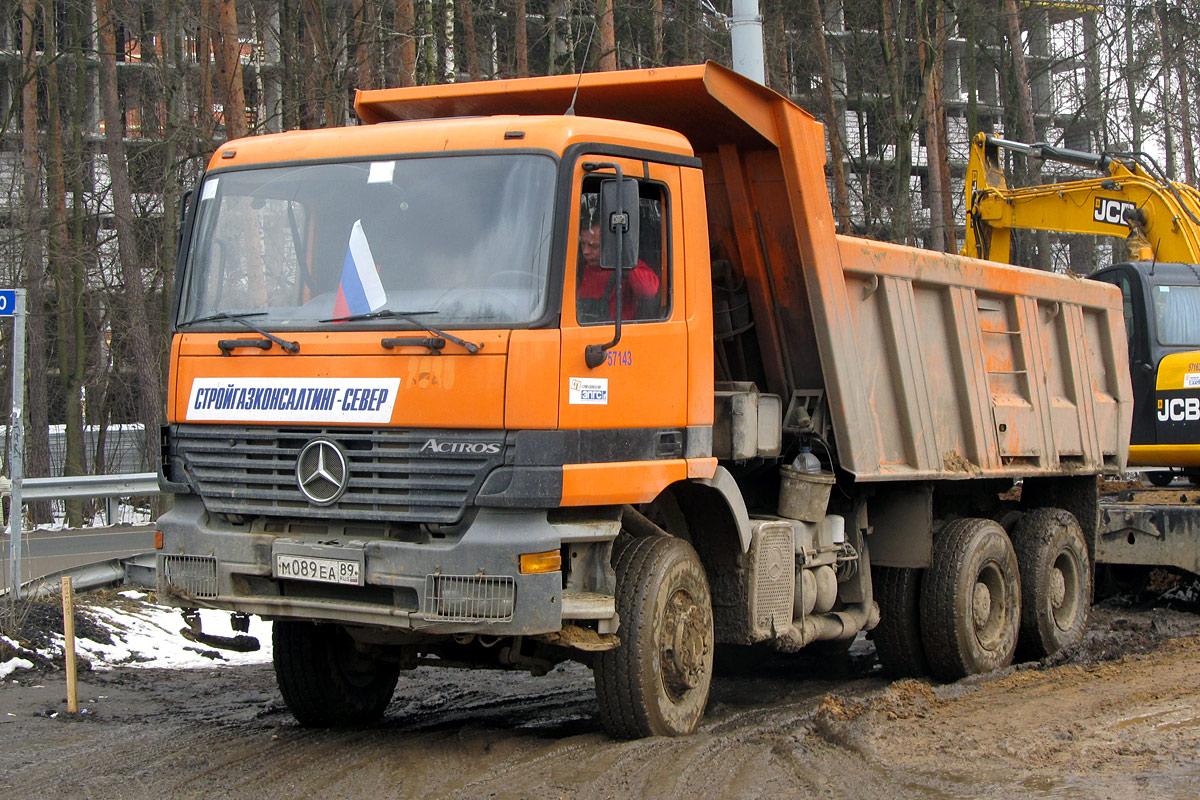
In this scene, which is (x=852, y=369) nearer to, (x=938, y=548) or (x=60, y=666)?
(x=938, y=548)

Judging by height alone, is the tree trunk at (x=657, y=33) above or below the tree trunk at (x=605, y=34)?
above

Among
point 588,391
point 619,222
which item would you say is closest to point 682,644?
point 588,391

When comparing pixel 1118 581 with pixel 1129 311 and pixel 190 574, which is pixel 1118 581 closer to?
pixel 1129 311

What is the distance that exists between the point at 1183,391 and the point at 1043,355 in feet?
8.92

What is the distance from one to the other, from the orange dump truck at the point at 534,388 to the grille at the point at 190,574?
0.02 metres

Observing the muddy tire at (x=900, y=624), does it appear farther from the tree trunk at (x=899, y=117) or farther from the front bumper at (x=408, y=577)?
the tree trunk at (x=899, y=117)

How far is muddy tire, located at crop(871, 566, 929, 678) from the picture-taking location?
859 cm

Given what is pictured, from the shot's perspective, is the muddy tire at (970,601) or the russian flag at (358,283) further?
the muddy tire at (970,601)

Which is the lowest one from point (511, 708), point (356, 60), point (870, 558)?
point (511, 708)

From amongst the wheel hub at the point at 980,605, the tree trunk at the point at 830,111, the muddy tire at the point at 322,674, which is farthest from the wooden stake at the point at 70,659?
the tree trunk at the point at 830,111

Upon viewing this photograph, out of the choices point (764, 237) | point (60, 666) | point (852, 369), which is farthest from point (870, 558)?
point (60, 666)

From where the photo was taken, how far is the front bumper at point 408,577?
552 cm

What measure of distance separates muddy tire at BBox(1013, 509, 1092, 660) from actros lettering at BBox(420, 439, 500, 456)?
511 cm

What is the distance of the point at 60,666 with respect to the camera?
8.37 m
